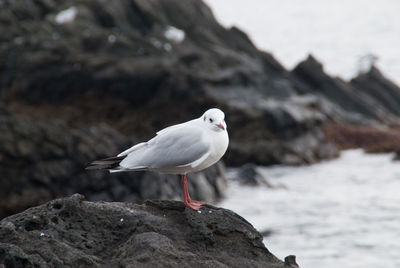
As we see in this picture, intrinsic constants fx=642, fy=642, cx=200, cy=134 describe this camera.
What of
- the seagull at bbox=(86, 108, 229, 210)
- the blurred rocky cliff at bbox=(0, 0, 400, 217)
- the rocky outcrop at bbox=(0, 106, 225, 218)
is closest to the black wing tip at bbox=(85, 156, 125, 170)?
the seagull at bbox=(86, 108, 229, 210)

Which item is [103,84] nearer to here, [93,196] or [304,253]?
[93,196]

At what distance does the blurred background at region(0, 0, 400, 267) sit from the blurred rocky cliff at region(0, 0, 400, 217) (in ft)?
0.14

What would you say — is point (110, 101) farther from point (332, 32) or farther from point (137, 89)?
point (332, 32)

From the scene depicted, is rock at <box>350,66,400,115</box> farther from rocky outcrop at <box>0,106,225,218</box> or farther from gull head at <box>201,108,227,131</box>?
gull head at <box>201,108,227,131</box>

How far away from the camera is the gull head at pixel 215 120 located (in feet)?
16.6

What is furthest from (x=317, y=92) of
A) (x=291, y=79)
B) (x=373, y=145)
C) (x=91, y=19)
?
(x=91, y=19)

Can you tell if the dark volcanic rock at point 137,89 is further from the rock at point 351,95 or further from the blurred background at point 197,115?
the rock at point 351,95

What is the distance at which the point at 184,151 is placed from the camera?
5141mm

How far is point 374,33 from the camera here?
58656 millimetres

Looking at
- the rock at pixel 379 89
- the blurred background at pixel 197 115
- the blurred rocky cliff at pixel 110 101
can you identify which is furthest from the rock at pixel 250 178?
the rock at pixel 379 89

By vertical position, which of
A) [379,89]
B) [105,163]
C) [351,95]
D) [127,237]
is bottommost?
[127,237]

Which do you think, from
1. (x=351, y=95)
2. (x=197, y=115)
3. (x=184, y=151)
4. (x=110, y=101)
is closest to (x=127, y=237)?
(x=184, y=151)

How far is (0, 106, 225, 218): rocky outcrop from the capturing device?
43.0ft

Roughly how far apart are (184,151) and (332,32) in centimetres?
5825
